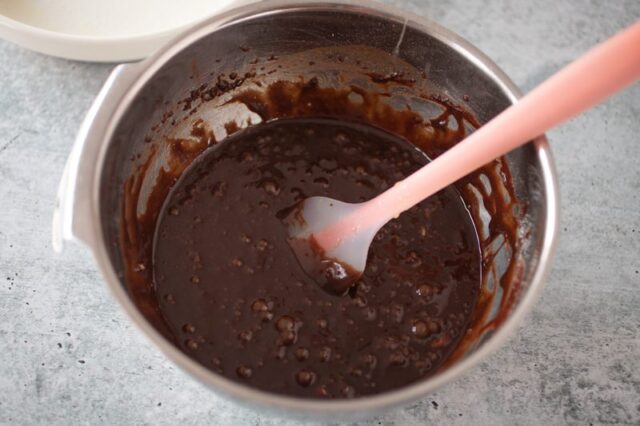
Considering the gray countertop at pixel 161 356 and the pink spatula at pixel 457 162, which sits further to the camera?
the gray countertop at pixel 161 356

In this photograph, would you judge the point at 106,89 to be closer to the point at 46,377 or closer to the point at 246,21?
the point at 246,21

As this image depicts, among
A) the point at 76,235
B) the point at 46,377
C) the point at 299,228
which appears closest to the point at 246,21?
the point at 299,228

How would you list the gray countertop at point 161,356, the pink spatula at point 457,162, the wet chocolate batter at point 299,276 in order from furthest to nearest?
the gray countertop at point 161,356, the wet chocolate batter at point 299,276, the pink spatula at point 457,162

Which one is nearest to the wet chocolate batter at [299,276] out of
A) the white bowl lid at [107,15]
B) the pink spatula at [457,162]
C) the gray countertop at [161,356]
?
the pink spatula at [457,162]

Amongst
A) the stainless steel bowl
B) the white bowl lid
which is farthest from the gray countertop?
the stainless steel bowl

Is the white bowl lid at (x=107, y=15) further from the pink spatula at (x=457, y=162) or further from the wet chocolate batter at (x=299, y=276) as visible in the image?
the pink spatula at (x=457, y=162)

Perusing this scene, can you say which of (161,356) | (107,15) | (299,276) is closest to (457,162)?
(299,276)
